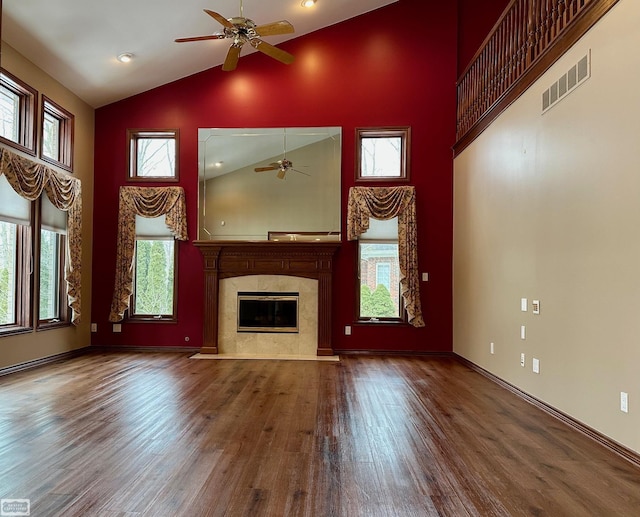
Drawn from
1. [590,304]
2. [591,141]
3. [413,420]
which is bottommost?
[413,420]

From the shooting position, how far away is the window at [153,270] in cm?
725

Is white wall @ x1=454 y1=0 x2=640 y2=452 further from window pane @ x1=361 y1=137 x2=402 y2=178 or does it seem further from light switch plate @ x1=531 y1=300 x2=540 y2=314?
window pane @ x1=361 y1=137 x2=402 y2=178

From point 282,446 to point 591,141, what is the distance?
3.18m

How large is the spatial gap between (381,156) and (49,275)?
5.27m

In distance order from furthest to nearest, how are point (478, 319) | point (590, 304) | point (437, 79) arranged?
point (437, 79) → point (478, 319) → point (590, 304)

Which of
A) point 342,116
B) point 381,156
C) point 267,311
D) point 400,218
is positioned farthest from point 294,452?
point 342,116

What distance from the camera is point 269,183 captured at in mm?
7113

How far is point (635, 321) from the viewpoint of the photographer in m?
2.82

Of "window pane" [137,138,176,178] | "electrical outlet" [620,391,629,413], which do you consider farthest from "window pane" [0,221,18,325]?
"electrical outlet" [620,391,629,413]

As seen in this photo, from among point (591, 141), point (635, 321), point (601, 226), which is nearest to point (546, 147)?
point (591, 141)

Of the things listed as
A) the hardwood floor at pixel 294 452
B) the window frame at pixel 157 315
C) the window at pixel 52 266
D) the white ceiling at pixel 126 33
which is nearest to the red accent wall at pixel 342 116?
the window frame at pixel 157 315

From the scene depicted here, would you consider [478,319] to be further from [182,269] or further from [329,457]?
[182,269]

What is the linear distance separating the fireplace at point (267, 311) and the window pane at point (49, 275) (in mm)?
2622

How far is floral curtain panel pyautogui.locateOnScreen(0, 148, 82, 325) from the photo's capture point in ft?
17.0
